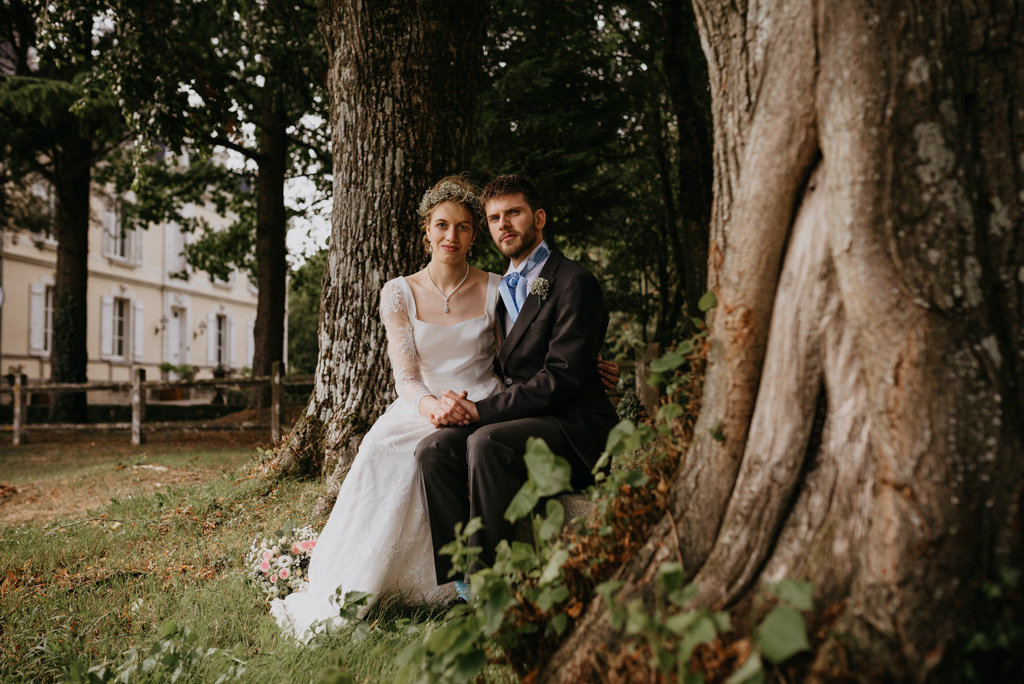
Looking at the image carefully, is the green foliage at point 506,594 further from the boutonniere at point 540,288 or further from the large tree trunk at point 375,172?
the large tree trunk at point 375,172

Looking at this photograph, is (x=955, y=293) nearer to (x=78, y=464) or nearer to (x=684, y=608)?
(x=684, y=608)

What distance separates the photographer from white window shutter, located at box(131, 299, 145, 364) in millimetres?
32281

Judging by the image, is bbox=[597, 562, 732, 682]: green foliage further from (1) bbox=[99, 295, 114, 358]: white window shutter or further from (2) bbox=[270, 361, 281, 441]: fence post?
(1) bbox=[99, 295, 114, 358]: white window shutter

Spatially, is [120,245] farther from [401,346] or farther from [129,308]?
[401,346]

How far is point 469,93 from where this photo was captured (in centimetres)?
596

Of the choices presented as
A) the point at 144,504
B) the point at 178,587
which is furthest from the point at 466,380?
the point at 144,504

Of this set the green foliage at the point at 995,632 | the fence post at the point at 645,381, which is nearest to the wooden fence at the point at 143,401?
the fence post at the point at 645,381

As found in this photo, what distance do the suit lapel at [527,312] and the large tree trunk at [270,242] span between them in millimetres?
12298

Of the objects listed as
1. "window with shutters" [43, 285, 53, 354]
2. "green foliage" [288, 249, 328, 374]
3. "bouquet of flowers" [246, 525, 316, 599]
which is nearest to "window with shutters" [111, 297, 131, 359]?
"window with shutters" [43, 285, 53, 354]

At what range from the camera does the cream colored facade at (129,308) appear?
26000 millimetres

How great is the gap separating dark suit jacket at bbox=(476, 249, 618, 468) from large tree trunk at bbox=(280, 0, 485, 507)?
2.19 m

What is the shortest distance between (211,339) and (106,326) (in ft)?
23.2

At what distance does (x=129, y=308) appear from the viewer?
32.3 m

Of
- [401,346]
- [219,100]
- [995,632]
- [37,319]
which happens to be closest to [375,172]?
[401,346]
